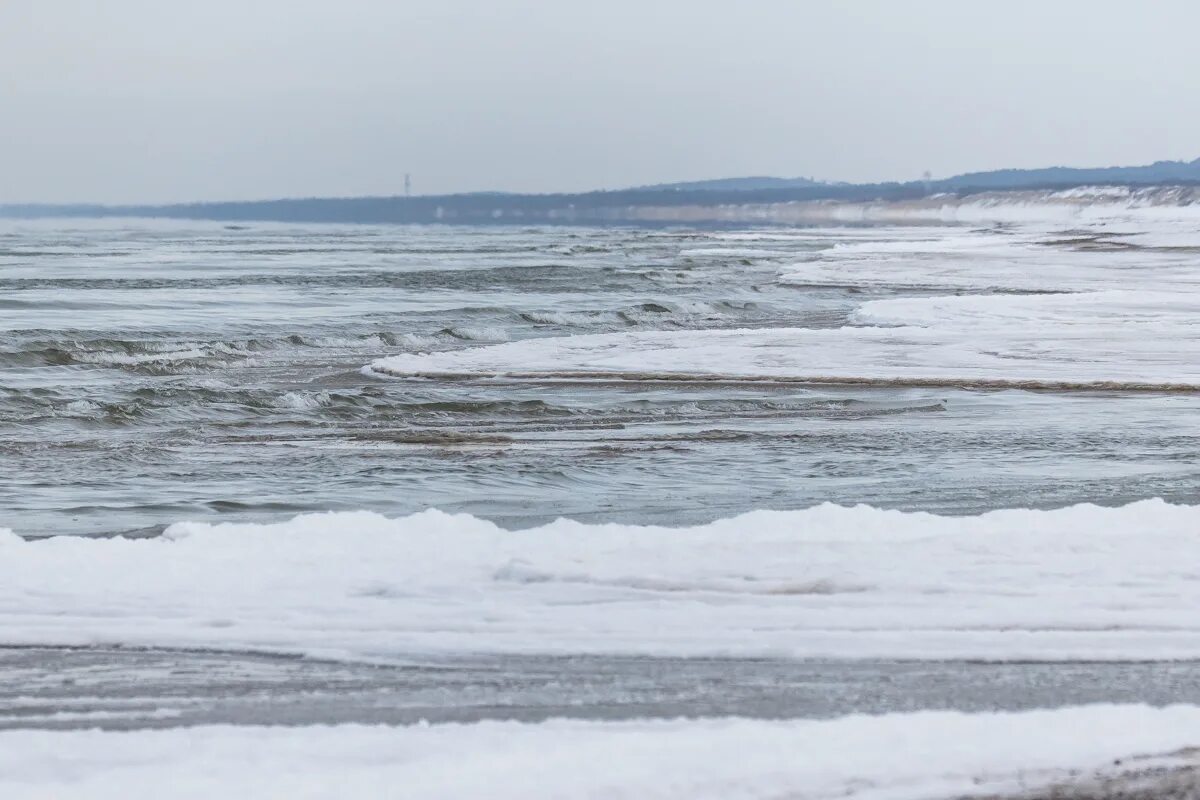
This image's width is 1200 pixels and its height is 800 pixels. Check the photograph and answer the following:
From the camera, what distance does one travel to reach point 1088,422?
1202cm

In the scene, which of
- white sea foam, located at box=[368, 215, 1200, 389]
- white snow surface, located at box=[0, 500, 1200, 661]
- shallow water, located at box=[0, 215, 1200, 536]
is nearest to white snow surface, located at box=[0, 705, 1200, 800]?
white snow surface, located at box=[0, 500, 1200, 661]

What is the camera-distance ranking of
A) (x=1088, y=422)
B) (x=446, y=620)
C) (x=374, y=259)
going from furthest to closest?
(x=374, y=259) < (x=1088, y=422) < (x=446, y=620)

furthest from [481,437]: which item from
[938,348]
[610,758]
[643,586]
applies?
[938,348]

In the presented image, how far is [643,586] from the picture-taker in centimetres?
632

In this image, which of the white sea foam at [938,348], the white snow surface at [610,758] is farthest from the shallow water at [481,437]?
the white snow surface at [610,758]

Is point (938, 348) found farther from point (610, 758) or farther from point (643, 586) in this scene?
point (610, 758)

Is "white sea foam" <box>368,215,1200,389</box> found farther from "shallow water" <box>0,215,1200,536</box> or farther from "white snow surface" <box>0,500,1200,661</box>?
"white snow surface" <box>0,500,1200,661</box>

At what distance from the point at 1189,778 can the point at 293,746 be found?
8.03 ft

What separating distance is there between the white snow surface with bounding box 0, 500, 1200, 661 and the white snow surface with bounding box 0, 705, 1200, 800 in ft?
2.85

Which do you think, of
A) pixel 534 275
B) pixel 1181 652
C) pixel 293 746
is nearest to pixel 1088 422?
pixel 1181 652

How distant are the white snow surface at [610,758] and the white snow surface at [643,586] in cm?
87

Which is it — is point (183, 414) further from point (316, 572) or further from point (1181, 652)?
point (1181, 652)

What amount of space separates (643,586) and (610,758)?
211cm

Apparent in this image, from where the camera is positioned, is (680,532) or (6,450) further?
(6,450)
